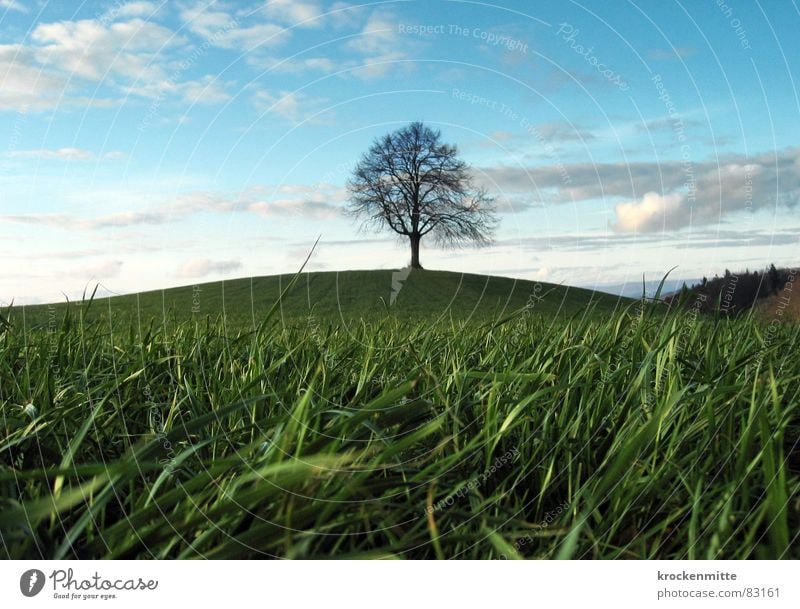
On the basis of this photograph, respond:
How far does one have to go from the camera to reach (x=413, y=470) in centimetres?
139

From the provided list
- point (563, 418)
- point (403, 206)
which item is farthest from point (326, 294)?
point (563, 418)

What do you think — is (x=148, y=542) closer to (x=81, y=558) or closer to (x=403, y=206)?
(x=81, y=558)

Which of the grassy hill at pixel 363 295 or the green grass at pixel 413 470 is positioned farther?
the grassy hill at pixel 363 295
